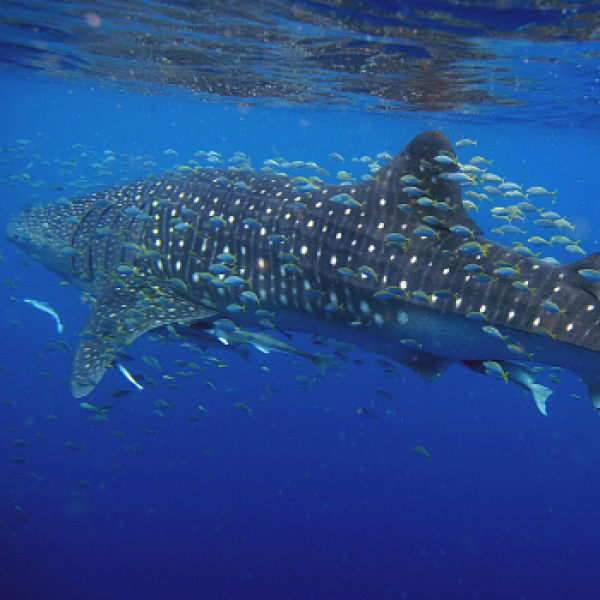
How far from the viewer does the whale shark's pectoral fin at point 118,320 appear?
499cm

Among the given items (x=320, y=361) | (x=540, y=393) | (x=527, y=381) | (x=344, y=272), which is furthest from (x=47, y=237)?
(x=540, y=393)

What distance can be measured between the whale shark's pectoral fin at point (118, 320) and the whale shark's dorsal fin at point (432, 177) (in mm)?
2891

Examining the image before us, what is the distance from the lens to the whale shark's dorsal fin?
464cm

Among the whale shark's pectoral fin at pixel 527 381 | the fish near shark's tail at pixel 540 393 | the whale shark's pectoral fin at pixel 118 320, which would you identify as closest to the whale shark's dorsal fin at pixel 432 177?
the whale shark's pectoral fin at pixel 527 381

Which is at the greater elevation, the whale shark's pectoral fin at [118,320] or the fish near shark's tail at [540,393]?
the fish near shark's tail at [540,393]

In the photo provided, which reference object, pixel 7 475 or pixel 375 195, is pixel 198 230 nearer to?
pixel 375 195

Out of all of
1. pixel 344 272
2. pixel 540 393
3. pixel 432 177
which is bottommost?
pixel 540 393

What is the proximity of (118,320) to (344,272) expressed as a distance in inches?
113

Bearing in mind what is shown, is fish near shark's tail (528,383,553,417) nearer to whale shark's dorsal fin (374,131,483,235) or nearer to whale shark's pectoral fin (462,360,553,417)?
whale shark's pectoral fin (462,360,553,417)

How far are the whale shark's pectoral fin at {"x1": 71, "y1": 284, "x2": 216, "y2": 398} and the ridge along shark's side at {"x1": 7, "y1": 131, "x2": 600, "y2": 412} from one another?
2 cm

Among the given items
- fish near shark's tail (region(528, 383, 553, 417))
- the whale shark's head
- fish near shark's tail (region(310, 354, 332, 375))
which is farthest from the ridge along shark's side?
fish near shark's tail (region(310, 354, 332, 375))

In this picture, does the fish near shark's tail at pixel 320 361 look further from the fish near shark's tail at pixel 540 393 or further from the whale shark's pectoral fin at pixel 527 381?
the fish near shark's tail at pixel 540 393

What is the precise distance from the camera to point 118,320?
5.53 metres

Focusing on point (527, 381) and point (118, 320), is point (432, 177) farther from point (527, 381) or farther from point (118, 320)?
point (118, 320)
